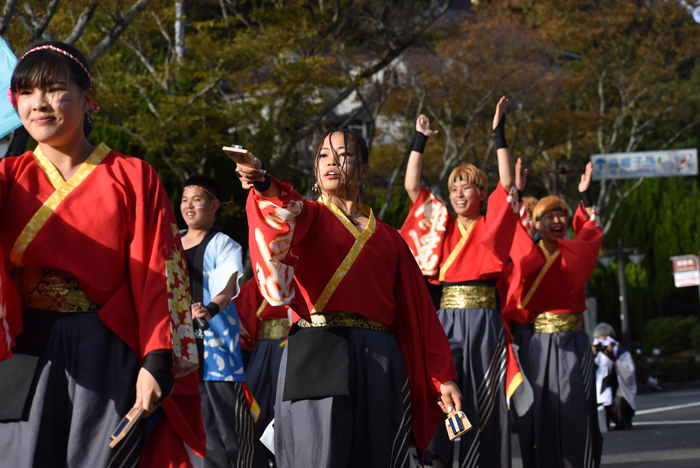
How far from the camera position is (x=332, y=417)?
10.3ft

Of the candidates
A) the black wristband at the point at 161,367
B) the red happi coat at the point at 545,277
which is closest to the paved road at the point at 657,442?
the red happi coat at the point at 545,277

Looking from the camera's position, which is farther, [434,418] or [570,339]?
[570,339]

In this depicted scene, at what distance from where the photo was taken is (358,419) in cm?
326

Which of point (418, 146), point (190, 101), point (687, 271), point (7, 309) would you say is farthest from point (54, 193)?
point (687, 271)

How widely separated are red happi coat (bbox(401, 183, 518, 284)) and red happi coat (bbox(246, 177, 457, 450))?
A: 6.86 ft

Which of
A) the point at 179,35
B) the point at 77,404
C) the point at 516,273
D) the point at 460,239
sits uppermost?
the point at 179,35

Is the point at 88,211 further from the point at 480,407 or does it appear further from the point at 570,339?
the point at 570,339

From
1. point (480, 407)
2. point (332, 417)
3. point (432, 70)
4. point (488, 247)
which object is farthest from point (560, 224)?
point (432, 70)

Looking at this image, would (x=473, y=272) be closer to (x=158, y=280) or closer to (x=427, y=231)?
(x=427, y=231)

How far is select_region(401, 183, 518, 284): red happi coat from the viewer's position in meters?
5.53

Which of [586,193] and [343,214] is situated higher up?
[586,193]

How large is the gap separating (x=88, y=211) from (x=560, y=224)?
4.82m

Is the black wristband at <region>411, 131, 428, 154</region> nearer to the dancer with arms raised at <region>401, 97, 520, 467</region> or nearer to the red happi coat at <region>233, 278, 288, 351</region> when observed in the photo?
the dancer with arms raised at <region>401, 97, 520, 467</region>

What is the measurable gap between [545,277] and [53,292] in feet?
15.1
